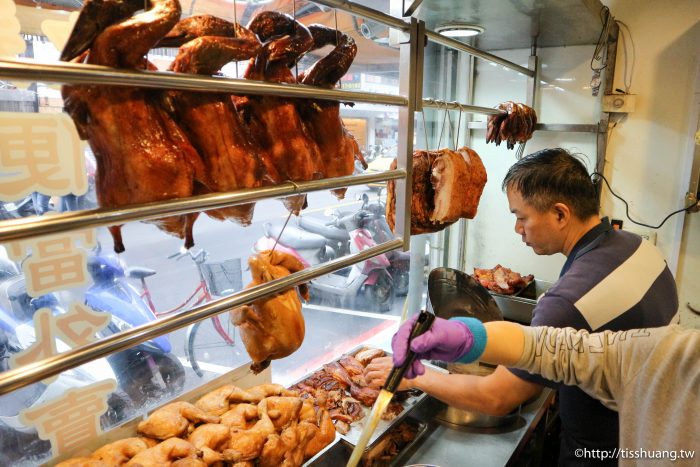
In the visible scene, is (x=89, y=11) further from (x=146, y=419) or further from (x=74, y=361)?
(x=146, y=419)

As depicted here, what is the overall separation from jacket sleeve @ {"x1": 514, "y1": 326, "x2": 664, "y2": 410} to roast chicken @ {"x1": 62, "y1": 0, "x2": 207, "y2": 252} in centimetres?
113

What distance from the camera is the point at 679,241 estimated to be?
3.37 m

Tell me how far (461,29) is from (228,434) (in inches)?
105

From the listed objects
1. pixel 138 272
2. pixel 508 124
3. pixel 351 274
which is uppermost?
pixel 508 124

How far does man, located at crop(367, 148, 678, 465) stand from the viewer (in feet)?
5.86

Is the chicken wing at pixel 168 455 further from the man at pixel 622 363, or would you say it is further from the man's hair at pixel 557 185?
the man's hair at pixel 557 185

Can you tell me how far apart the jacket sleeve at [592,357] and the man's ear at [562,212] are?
74cm

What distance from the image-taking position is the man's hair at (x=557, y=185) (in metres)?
2.07

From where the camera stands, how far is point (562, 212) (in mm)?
2092

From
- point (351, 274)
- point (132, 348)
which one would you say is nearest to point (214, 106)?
point (132, 348)

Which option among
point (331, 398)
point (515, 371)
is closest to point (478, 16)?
point (515, 371)

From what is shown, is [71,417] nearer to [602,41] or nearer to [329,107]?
[329,107]

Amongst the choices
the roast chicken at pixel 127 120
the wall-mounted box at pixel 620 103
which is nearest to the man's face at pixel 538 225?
the roast chicken at pixel 127 120

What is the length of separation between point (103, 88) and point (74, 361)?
602 millimetres
